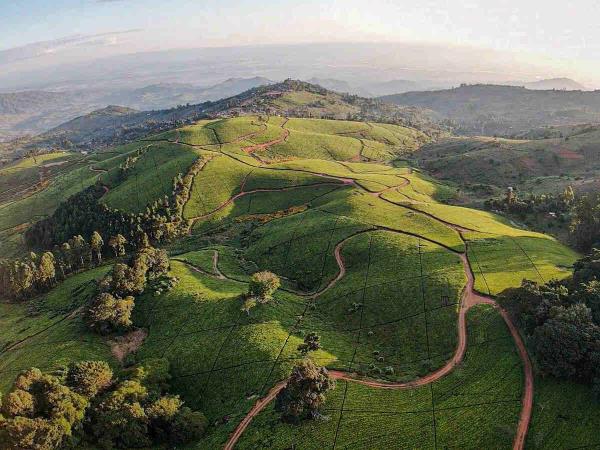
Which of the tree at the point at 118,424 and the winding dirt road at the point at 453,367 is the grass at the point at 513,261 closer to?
the winding dirt road at the point at 453,367

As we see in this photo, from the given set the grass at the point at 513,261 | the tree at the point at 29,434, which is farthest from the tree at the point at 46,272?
the grass at the point at 513,261

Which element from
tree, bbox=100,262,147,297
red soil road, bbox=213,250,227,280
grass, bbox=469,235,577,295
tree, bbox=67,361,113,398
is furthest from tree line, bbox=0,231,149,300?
grass, bbox=469,235,577,295

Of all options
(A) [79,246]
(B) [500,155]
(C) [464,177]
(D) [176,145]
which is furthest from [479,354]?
(D) [176,145]

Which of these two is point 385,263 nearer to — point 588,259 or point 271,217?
point 588,259

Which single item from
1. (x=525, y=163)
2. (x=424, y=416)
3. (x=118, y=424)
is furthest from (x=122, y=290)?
(x=525, y=163)

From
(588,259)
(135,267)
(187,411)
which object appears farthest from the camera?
(135,267)

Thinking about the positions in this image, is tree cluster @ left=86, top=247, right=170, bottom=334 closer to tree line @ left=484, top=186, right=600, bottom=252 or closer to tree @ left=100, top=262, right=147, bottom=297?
tree @ left=100, top=262, right=147, bottom=297
